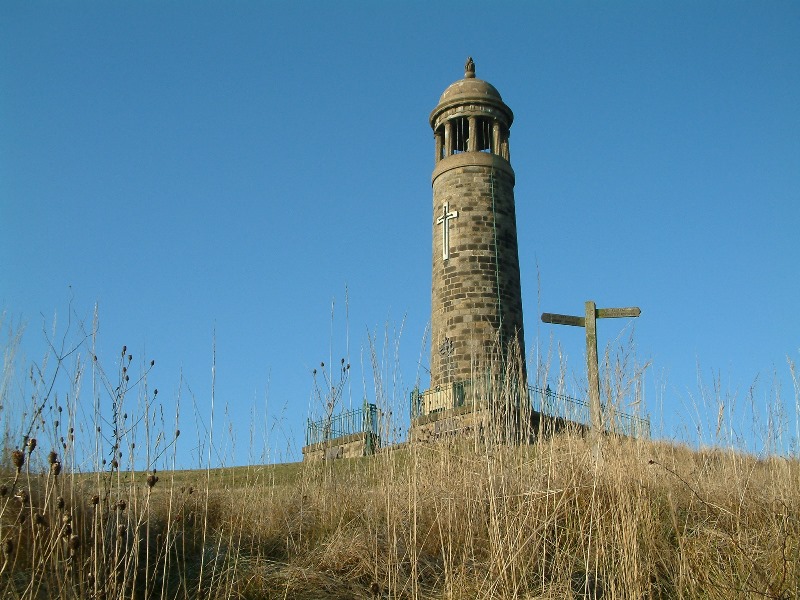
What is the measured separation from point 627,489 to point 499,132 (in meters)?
13.7

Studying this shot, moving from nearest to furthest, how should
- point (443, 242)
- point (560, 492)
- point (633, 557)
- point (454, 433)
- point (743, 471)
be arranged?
point (633, 557), point (560, 492), point (743, 471), point (454, 433), point (443, 242)

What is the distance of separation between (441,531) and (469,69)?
50.0 feet

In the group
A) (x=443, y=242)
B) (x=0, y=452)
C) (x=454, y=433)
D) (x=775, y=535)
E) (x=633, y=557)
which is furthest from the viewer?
(x=443, y=242)

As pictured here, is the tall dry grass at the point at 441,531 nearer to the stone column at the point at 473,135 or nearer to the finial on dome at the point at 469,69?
the stone column at the point at 473,135

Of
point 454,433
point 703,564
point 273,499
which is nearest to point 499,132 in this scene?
point 454,433

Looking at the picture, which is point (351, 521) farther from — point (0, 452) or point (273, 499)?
point (0, 452)

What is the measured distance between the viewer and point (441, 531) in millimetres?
4625

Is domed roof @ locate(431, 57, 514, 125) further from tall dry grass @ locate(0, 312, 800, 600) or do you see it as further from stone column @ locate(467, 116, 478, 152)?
tall dry grass @ locate(0, 312, 800, 600)

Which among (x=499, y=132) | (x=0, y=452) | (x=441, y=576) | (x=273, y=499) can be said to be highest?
(x=499, y=132)

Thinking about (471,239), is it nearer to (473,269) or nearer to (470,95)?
(473,269)

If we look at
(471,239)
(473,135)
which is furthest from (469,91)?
(471,239)

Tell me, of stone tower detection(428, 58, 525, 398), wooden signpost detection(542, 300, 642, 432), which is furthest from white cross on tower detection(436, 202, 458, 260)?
wooden signpost detection(542, 300, 642, 432)

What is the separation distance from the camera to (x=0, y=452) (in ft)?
15.5

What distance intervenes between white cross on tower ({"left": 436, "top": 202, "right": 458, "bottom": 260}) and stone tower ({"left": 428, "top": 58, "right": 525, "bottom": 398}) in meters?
0.02
